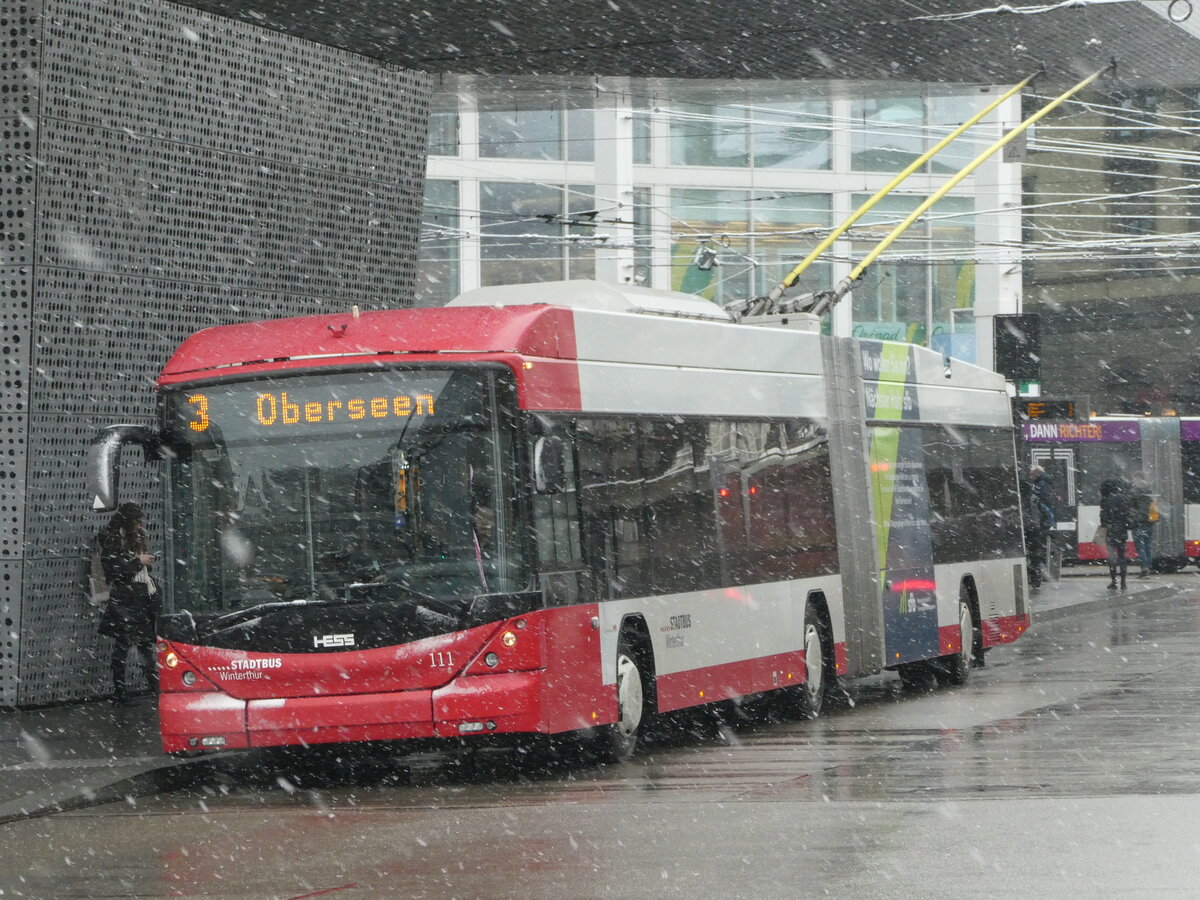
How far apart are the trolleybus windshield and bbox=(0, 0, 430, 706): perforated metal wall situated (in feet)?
13.1

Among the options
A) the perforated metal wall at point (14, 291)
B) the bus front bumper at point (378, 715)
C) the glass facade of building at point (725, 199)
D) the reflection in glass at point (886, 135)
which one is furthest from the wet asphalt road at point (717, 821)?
the reflection in glass at point (886, 135)

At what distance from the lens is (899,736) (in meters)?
14.1

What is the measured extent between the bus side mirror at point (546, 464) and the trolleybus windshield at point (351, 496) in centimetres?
18

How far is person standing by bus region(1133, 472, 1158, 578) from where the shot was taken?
35.2 meters

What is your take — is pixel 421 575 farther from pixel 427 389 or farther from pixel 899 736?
pixel 899 736

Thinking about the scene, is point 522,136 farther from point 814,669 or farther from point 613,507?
point 613,507

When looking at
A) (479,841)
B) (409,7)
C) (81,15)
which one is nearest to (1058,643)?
(409,7)

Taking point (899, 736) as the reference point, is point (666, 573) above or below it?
above

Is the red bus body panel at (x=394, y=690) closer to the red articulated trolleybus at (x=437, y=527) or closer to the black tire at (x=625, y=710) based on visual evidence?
the red articulated trolleybus at (x=437, y=527)

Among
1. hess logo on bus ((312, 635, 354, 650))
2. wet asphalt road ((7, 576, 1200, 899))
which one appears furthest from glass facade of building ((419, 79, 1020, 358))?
hess logo on bus ((312, 635, 354, 650))

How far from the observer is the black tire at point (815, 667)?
52.0 ft

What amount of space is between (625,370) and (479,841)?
4630 mm

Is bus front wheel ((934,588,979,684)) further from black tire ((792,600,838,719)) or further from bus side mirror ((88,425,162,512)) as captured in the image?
bus side mirror ((88,425,162,512))

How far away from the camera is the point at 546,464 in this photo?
1198cm
